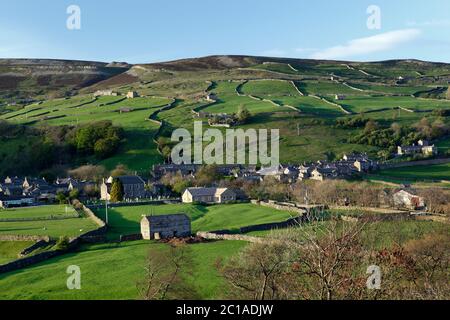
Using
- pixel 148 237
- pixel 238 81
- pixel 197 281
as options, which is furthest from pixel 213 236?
pixel 238 81

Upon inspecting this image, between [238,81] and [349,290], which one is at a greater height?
[238,81]

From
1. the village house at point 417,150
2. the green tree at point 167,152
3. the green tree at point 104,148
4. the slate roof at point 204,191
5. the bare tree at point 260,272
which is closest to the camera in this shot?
the bare tree at point 260,272

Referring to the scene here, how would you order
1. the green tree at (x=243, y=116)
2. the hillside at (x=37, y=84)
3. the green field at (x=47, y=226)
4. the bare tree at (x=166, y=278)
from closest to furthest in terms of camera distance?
the bare tree at (x=166, y=278) < the green field at (x=47, y=226) < the green tree at (x=243, y=116) < the hillside at (x=37, y=84)

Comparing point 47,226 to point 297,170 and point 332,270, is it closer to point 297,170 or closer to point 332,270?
point 332,270

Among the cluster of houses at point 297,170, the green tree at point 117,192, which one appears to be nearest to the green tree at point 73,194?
the green tree at point 117,192

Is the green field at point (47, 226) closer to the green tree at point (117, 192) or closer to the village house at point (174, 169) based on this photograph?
the green tree at point (117, 192)

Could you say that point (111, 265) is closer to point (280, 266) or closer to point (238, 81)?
point (280, 266)

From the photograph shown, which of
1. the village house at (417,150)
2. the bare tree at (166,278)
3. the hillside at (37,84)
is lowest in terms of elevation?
the bare tree at (166,278)

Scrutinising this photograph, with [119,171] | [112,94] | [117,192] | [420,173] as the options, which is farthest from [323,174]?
[112,94]
